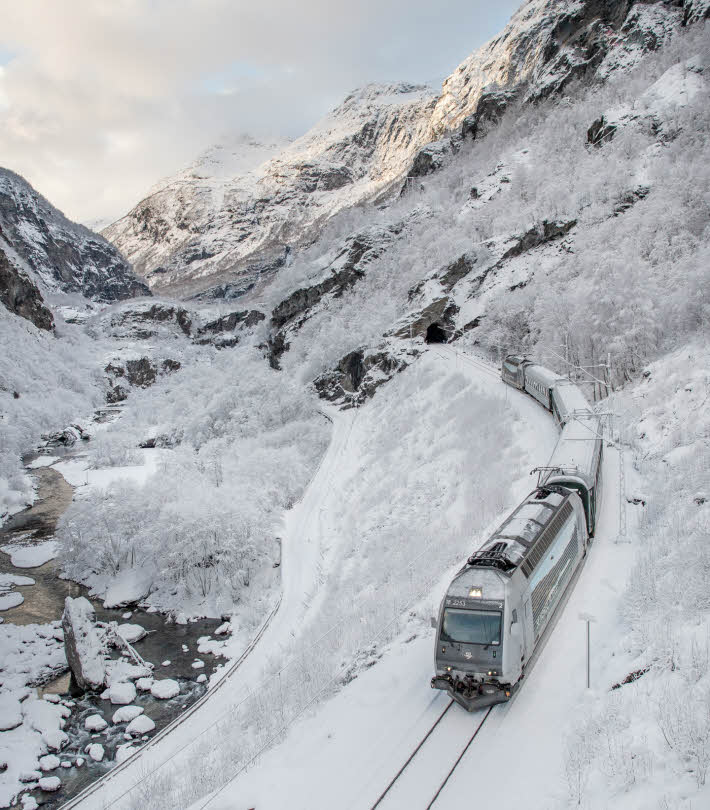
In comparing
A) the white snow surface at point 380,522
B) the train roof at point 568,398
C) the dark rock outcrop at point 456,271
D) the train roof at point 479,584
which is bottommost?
the white snow surface at point 380,522

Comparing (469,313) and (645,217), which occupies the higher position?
(645,217)

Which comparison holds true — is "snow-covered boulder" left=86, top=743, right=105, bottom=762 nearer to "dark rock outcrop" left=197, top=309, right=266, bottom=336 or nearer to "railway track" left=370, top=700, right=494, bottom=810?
"railway track" left=370, top=700, right=494, bottom=810

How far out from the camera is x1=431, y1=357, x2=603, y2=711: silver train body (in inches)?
428

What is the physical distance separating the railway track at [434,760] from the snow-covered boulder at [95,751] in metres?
17.3

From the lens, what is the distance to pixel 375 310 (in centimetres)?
7506

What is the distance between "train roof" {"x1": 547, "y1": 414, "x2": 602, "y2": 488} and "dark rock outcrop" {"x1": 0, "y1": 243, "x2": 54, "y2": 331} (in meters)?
152

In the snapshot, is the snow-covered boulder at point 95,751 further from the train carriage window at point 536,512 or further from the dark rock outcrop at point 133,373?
the dark rock outcrop at point 133,373

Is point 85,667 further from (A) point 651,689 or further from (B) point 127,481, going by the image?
(A) point 651,689

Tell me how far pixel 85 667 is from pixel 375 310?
190ft

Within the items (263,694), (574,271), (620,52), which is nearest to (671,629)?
(263,694)

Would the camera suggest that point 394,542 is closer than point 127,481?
Yes

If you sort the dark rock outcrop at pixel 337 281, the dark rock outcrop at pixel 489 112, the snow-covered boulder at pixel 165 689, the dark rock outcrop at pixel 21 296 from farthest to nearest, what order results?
the dark rock outcrop at pixel 21 296 < the dark rock outcrop at pixel 489 112 < the dark rock outcrop at pixel 337 281 < the snow-covered boulder at pixel 165 689

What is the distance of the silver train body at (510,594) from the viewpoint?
10867mm

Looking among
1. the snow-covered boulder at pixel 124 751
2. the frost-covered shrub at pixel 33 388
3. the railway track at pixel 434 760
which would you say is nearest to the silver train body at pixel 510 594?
the railway track at pixel 434 760
